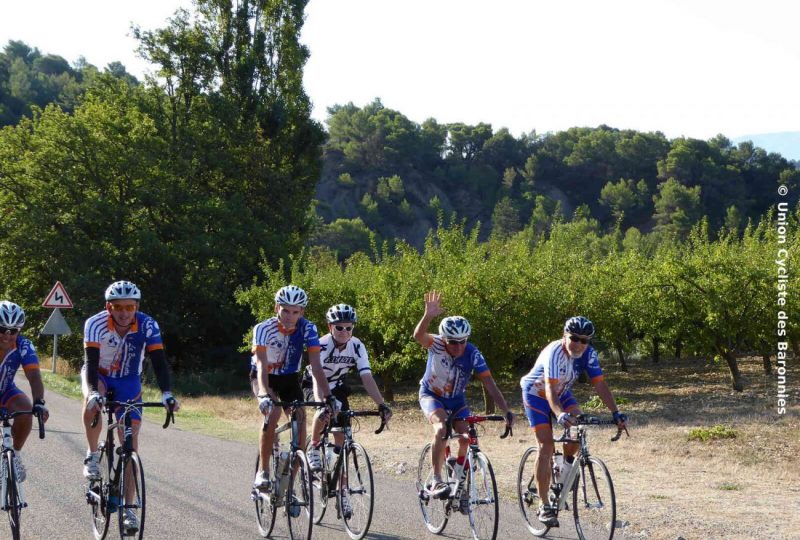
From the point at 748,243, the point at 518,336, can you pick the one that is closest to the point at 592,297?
the point at 518,336

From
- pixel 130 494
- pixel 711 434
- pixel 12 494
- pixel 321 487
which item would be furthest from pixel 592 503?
pixel 711 434

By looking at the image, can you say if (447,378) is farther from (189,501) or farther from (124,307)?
(189,501)

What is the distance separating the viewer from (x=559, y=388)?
8.12 metres

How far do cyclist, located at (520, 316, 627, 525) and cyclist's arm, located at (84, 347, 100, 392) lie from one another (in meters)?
3.87

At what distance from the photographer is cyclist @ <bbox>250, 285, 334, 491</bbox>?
8.11m

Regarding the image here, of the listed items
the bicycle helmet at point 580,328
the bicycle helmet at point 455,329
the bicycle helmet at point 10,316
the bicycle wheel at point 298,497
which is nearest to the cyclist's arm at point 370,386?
the bicycle helmet at point 455,329

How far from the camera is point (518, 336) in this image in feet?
81.4

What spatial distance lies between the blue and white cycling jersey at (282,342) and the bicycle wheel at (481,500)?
1892mm

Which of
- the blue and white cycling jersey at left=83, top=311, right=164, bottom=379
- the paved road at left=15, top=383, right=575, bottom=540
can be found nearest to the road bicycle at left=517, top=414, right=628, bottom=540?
the paved road at left=15, top=383, right=575, bottom=540

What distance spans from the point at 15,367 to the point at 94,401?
3.76 feet

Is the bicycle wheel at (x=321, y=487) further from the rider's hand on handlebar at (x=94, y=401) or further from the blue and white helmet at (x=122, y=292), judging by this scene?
the blue and white helmet at (x=122, y=292)

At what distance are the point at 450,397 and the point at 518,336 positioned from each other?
54.3 ft

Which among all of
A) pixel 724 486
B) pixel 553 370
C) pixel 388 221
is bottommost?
pixel 724 486

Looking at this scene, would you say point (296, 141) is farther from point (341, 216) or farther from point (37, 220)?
point (341, 216)
